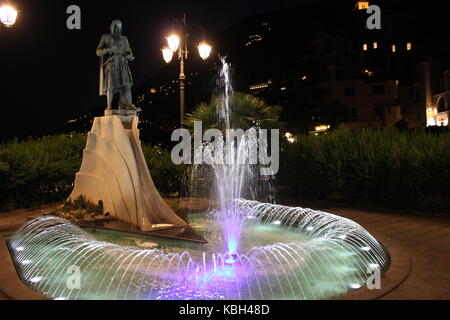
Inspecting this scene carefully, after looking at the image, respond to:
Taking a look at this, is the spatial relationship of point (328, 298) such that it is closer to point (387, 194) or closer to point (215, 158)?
point (387, 194)

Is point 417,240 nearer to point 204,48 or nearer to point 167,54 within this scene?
point 204,48

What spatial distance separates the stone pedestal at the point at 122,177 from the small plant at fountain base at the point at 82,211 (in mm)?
126

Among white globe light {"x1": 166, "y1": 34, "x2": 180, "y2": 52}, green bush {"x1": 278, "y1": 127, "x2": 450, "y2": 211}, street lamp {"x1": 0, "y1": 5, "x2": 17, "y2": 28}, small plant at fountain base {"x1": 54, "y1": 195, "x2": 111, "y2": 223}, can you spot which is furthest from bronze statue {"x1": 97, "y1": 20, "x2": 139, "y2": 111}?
green bush {"x1": 278, "y1": 127, "x2": 450, "y2": 211}

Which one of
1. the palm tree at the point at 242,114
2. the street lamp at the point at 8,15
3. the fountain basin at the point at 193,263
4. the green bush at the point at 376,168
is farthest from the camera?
the palm tree at the point at 242,114

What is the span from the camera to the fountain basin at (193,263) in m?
5.09

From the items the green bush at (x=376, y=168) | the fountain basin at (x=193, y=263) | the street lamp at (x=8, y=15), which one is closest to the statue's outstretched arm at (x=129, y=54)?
the street lamp at (x=8, y=15)

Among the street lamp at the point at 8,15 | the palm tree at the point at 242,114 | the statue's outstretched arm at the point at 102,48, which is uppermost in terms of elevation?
the street lamp at the point at 8,15

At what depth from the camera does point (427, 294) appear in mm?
4754

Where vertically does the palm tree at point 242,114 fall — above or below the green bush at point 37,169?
above

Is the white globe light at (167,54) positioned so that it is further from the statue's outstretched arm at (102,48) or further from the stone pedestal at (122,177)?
the stone pedestal at (122,177)

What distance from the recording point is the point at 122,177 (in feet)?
29.5
